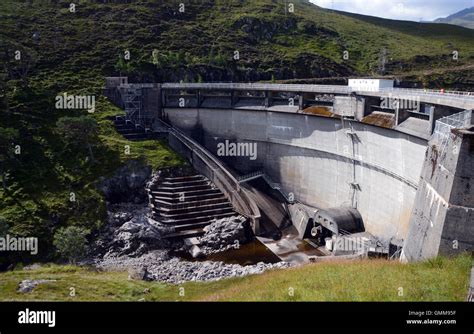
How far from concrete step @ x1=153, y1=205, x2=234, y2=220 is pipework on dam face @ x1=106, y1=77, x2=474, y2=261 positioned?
807cm

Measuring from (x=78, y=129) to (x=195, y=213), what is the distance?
18426 millimetres

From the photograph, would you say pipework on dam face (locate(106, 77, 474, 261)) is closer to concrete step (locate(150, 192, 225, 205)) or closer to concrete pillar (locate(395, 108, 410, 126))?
concrete pillar (locate(395, 108, 410, 126))

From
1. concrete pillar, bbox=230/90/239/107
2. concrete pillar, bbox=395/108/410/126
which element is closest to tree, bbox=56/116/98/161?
concrete pillar, bbox=230/90/239/107

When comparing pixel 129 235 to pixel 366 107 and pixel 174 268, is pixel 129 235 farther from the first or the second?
pixel 366 107

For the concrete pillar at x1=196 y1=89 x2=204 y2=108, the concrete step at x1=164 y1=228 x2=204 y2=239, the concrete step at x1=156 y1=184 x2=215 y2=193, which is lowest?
the concrete step at x1=164 y1=228 x2=204 y2=239

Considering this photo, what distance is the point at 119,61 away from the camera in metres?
80.5

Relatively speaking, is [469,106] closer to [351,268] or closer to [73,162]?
[351,268]

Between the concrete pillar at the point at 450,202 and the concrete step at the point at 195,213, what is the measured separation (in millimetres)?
26748

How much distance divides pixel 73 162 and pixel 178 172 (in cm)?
1299

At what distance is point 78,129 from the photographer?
54.8m

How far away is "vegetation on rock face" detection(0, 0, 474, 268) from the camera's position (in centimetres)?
5016

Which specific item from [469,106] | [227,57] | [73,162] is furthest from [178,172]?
[227,57]

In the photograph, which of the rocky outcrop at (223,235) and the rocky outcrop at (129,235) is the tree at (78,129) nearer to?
the rocky outcrop at (129,235)

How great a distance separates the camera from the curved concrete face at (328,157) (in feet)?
132
